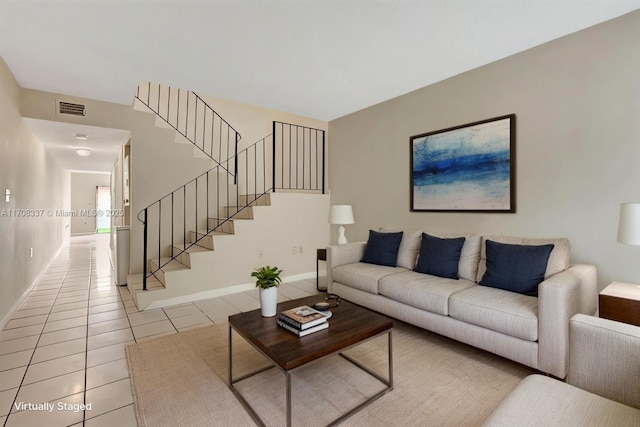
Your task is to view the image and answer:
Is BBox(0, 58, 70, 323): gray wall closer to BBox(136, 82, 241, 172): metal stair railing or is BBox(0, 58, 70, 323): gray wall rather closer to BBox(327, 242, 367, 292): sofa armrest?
BBox(136, 82, 241, 172): metal stair railing

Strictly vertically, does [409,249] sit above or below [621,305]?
above

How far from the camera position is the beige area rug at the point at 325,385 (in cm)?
171

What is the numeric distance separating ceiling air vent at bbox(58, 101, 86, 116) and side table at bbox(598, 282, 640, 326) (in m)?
5.54

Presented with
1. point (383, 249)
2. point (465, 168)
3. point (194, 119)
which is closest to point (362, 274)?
point (383, 249)

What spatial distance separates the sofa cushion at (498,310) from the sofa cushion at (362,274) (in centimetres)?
81

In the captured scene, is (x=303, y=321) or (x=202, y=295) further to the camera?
(x=202, y=295)

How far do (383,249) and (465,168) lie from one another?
4.16 feet

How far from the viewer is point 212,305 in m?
3.70

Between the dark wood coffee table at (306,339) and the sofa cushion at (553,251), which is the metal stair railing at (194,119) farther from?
the sofa cushion at (553,251)

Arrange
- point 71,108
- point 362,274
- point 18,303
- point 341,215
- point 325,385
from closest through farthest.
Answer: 1. point 325,385
2. point 362,274
3. point 18,303
4. point 71,108
5. point 341,215

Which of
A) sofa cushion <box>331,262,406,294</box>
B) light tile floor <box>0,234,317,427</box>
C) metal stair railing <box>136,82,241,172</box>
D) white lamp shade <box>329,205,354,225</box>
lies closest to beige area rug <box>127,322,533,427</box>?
light tile floor <box>0,234,317,427</box>

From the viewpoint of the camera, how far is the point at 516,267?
7.99ft

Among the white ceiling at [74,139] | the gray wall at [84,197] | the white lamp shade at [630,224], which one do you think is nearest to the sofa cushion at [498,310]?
the white lamp shade at [630,224]

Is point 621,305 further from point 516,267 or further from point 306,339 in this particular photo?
point 306,339
